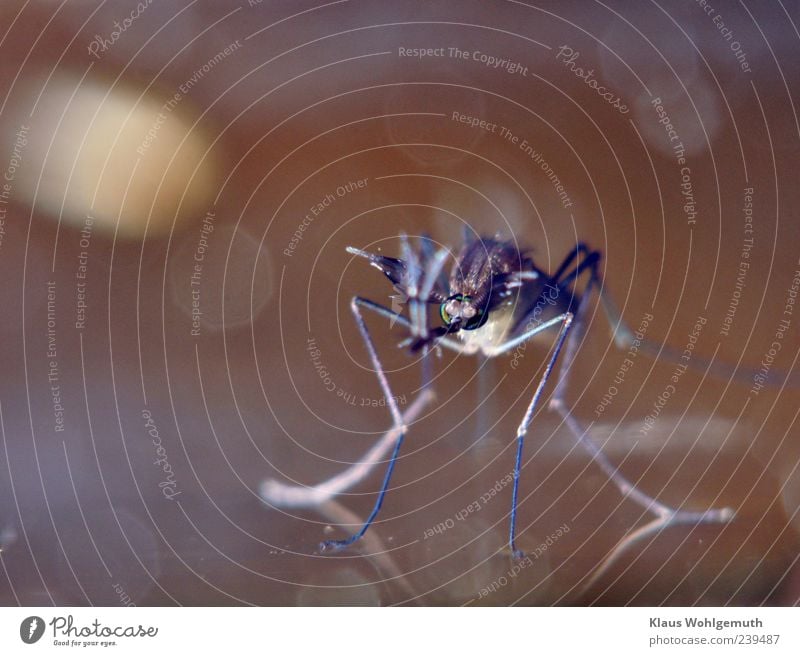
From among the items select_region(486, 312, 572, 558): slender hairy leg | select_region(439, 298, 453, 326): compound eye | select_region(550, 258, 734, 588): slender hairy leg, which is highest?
select_region(439, 298, 453, 326): compound eye

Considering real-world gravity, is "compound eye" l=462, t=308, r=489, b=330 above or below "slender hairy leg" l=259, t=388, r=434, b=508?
above

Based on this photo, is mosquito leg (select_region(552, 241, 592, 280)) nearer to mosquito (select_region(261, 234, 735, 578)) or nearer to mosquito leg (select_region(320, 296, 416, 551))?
mosquito (select_region(261, 234, 735, 578))

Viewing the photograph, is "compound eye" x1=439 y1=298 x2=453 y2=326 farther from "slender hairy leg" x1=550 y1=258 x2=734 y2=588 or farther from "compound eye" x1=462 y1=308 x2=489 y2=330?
"slender hairy leg" x1=550 y1=258 x2=734 y2=588

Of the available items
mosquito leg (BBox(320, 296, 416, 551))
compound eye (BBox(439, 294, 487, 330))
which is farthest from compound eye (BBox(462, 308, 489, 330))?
mosquito leg (BBox(320, 296, 416, 551))

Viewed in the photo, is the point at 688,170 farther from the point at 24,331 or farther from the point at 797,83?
the point at 24,331

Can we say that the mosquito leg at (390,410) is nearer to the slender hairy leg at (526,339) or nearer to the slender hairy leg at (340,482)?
the slender hairy leg at (340,482)

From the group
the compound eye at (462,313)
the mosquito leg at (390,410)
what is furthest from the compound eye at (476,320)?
the mosquito leg at (390,410)

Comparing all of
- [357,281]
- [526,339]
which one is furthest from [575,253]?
[357,281]

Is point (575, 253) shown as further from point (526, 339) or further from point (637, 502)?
point (637, 502)
